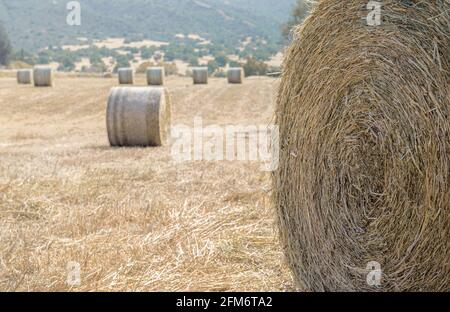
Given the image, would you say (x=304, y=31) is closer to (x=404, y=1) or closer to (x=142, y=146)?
(x=404, y=1)

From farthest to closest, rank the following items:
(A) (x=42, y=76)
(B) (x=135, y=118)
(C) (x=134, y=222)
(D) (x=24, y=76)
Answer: (D) (x=24, y=76), (A) (x=42, y=76), (B) (x=135, y=118), (C) (x=134, y=222)

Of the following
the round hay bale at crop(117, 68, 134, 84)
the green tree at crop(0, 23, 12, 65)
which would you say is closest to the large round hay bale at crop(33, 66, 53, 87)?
the round hay bale at crop(117, 68, 134, 84)

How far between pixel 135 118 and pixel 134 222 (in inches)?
214

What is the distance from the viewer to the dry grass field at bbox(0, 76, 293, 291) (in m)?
4.76

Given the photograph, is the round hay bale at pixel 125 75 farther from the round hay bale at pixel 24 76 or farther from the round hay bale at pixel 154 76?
the round hay bale at pixel 24 76

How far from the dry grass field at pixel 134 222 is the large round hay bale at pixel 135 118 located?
16.0 inches

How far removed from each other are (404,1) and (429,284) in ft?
5.41

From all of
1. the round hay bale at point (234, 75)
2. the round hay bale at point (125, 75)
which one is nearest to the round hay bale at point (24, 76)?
the round hay bale at point (125, 75)

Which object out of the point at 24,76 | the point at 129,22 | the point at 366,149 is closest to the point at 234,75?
the point at 24,76

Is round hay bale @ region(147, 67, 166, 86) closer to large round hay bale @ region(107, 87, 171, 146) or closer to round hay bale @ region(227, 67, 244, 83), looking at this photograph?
round hay bale @ region(227, 67, 244, 83)

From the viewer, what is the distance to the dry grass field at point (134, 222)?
15.6 feet

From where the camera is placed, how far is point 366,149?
14.1ft

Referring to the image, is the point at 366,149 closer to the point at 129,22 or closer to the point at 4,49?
the point at 4,49

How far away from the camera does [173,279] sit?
4738mm
